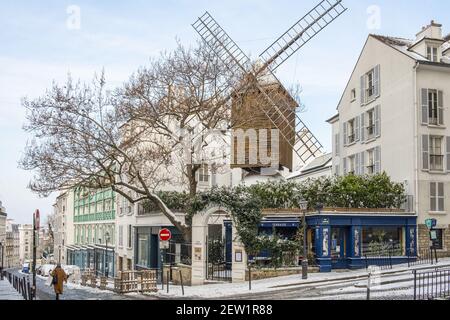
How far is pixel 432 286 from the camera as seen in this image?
10367mm

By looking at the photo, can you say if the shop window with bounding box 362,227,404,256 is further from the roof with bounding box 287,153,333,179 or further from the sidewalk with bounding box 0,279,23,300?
the sidewalk with bounding box 0,279,23,300

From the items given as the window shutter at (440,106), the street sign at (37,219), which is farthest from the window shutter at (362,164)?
the street sign at (37,219)

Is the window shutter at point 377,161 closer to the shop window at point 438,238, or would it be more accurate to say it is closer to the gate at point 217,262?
the shop window at point 438,238

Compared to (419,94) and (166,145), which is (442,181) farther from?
(166,145)

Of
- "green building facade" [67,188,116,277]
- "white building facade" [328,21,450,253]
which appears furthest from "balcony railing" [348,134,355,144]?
"green building facade" [67,188,116,277]

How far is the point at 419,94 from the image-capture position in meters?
18.4

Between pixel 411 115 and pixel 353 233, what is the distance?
4.74 meters

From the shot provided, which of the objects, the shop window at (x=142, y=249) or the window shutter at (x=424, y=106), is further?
the shop window at (x=142, y=249)

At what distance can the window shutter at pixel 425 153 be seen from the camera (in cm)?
1850

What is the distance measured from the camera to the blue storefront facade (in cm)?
2042

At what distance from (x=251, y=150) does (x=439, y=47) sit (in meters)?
10.0

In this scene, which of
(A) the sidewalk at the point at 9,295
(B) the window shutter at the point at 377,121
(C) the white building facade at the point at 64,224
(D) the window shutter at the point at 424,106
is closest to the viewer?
(A) the sidewalk at the point at 9,295

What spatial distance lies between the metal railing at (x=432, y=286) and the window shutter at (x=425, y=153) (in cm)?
737

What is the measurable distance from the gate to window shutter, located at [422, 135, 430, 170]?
6.94 metres
